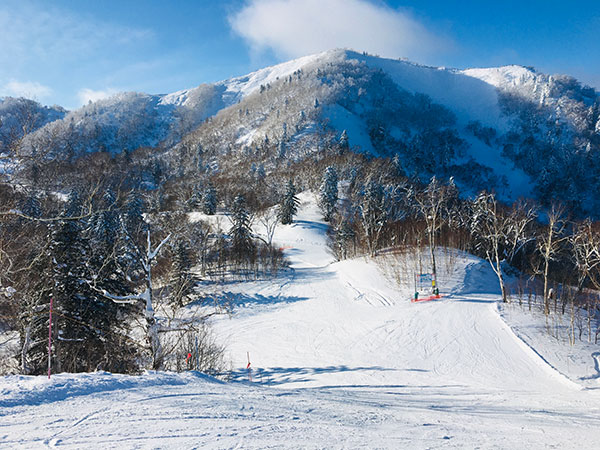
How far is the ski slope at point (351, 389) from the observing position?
445 cm

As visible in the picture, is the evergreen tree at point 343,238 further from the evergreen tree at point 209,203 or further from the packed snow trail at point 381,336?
the evergreen tree at point 209,203

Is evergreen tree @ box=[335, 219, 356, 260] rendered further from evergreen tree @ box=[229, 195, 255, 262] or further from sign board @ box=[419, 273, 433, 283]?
sign board @ box=[419, 273, 433, 283]

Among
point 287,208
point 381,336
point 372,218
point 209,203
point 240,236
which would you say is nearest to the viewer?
point 381,336

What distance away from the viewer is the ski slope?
14.6 ft

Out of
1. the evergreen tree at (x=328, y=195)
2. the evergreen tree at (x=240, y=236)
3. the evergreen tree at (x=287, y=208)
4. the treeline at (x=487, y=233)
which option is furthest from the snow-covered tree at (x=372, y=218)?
the evergreen tree at (x=240, y=236)

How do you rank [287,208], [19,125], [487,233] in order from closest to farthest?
[19,125], [487,233], [287,208]

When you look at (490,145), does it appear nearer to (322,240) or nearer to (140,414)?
(322,240)

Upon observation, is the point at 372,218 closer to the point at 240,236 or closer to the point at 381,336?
the point at 240,236

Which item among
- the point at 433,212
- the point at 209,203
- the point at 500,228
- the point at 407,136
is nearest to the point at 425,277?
the point at 433,212

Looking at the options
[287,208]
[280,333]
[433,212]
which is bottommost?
[280,333]

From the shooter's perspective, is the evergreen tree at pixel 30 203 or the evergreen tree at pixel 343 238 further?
the evergreen tree at pixel 343 238

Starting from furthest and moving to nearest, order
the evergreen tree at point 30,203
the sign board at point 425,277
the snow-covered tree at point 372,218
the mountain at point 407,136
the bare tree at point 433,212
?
the mountain at point 407,136, the snow-covered tree at point 372,218, the sign board at point 425,277, the bare tree at point 433,212, the evergreen tree at point 30,203

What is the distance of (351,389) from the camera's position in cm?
1142

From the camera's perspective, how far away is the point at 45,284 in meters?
15.3
